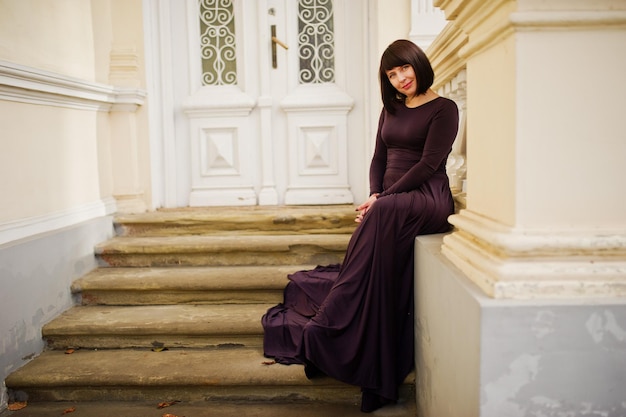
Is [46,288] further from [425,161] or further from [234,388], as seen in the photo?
[425,161]

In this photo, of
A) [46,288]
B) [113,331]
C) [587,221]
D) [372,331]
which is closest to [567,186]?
[587,221]

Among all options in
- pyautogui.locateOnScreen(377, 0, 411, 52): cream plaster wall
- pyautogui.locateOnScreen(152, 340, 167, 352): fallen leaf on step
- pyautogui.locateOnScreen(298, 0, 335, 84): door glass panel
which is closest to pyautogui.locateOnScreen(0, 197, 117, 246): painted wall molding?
pyautogui.locateOnScreen(152, 340, 167, 352): fallen leaf on step

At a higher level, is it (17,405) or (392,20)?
(392,20)

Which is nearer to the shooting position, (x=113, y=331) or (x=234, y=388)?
(x=234, y=388)

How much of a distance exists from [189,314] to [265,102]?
6.17 ft

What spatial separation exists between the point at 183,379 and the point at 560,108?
199cm

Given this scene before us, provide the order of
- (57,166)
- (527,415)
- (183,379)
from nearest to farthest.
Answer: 1. (527,415)
2. (183,379)
3. (57,166)

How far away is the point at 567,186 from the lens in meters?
1.29

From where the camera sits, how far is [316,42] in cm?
416

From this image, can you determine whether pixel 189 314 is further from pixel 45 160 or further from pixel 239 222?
pixel 45 160

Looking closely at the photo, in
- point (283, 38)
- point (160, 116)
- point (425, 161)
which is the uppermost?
point (283, 38)

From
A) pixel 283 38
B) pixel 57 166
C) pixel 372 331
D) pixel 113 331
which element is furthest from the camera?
pixel 283 38

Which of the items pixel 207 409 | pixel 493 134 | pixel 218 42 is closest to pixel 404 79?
pixel 493 134

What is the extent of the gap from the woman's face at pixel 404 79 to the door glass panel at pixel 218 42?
2.09m
